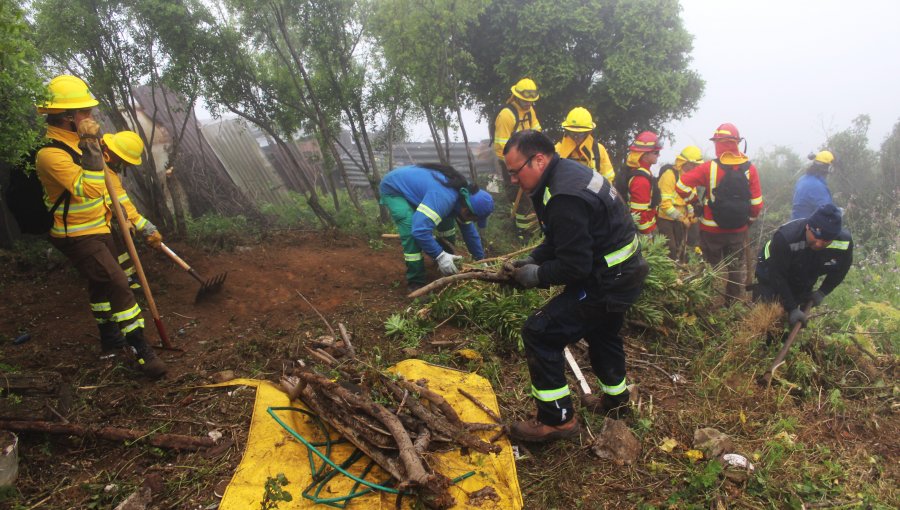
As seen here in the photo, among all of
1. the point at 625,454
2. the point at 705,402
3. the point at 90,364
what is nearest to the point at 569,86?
the point at 705,402

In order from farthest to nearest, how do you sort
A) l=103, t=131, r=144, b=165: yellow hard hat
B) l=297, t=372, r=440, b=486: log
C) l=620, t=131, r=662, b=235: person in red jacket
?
l=620, t=131, r=662, b=235: person in red jacket
l=103, t=131, r=144, b=165: yellow hard hat
l=297, t=372, r=440, b=486: log

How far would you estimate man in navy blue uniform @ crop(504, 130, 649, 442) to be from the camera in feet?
9.20

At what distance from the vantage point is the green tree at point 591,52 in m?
8.33

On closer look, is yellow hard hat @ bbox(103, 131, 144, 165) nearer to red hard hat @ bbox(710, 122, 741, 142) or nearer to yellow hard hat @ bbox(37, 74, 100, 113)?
yellow hard hat @ bbox(37, 74, 100, 113)

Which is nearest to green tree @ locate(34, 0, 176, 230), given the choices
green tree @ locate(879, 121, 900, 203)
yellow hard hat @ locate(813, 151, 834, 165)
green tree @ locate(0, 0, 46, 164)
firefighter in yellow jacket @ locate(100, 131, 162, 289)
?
Result: firefighter in yellow jacket @ locate(100, 131, 162, 289)

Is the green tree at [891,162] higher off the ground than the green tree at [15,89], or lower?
lower

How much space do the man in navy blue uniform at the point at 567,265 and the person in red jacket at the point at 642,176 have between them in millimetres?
3748

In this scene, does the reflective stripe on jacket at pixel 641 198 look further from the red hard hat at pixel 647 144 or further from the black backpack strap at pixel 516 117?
the black backpack strap at pixel 516 117

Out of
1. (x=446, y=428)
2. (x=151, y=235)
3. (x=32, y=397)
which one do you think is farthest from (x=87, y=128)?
(x=446, y=428)

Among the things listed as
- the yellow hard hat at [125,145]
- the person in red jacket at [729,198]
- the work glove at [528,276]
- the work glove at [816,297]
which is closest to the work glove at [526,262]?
the work glove at [528,276]

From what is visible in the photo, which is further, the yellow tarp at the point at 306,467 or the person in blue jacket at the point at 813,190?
the person in blue jacket at the point at 813,190

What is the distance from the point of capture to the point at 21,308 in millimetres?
4770

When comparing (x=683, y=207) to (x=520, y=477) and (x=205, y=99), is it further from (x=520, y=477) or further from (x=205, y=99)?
(x=205, y=99)

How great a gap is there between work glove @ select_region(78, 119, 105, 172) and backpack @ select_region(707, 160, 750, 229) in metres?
6.15
